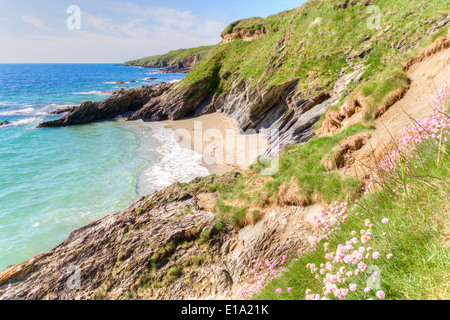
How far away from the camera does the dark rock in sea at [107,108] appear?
40469 mm

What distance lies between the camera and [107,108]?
45125mm

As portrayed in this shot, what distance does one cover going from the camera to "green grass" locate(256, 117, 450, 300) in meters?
2.21

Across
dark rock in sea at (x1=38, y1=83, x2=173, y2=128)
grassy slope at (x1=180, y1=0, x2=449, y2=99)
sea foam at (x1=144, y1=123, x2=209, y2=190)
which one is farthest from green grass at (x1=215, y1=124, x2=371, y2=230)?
dark rock in sea at (x1=38, y1=83, x2=173, y2=128)

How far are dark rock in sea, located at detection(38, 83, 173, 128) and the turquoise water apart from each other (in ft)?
15.5

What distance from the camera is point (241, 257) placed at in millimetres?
7102

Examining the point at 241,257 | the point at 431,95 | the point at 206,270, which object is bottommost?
Result: the point at 206,270

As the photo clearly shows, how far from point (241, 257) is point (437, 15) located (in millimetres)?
15028

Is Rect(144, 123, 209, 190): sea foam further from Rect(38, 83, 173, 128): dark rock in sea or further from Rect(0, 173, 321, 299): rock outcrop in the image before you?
Rect(38, 83, 173, 128): dark rock in sea

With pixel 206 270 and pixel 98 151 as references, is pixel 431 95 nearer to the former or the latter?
pixel 206 270

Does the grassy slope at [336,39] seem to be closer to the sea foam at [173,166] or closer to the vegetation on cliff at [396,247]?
the sea foam at [173,166]

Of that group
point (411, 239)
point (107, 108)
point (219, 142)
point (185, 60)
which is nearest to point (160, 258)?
point (411, 239)

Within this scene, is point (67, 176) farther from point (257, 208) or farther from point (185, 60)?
point (185, 60)

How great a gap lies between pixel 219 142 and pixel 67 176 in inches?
584

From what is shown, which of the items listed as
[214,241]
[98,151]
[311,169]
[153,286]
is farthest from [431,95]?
[98,151]
